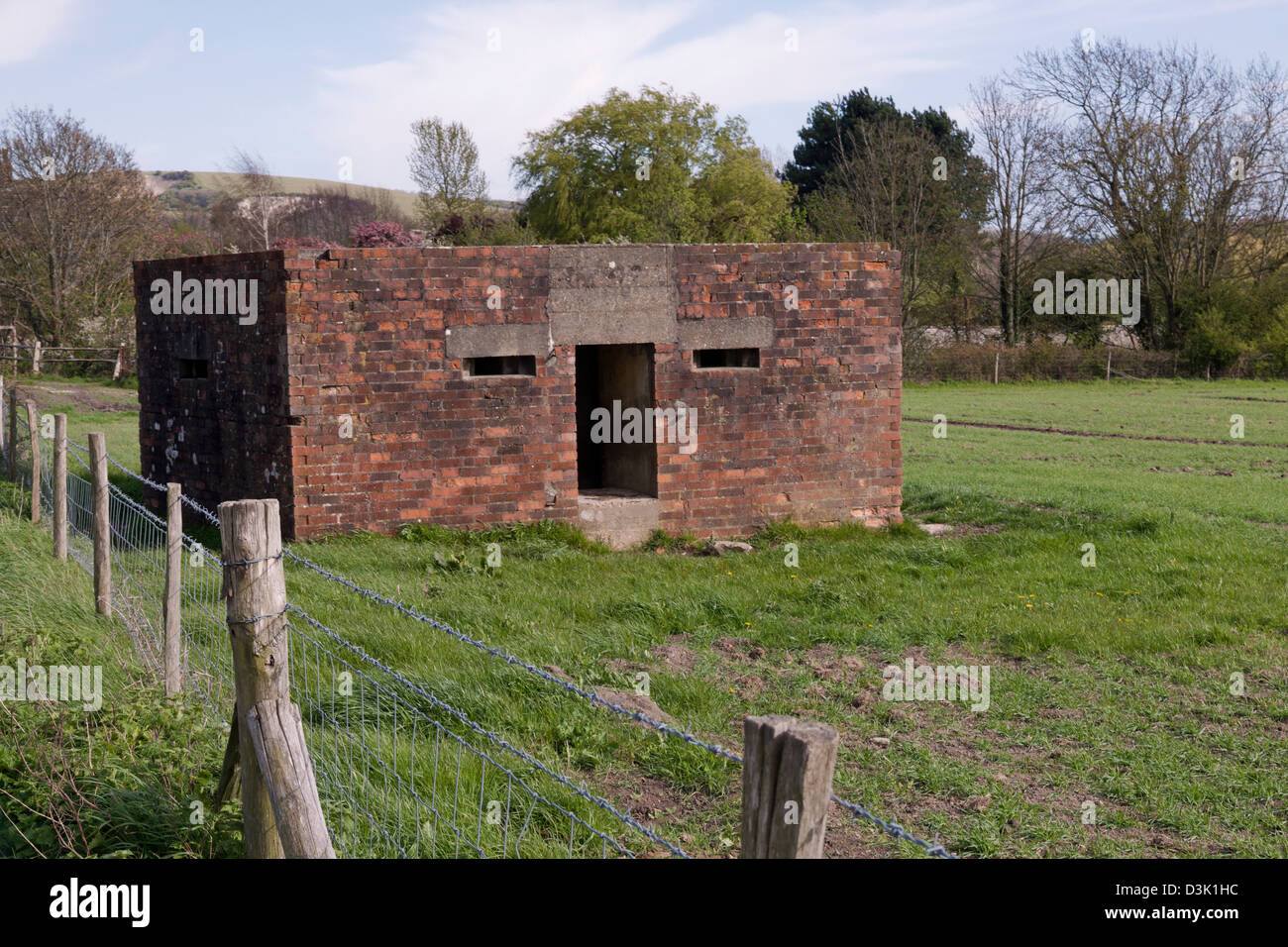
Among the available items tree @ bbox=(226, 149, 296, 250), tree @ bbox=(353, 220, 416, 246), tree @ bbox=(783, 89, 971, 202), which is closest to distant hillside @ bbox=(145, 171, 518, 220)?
tree @ bbox=(226, 149, 296, 250)

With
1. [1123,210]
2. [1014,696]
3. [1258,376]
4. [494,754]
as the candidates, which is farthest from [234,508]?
[1123,210]

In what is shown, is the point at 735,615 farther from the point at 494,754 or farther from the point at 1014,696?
the point at 494,754

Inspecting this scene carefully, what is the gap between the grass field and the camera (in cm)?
535

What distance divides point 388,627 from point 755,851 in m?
5.51

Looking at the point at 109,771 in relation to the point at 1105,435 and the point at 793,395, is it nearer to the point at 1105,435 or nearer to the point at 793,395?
the point at 793,395

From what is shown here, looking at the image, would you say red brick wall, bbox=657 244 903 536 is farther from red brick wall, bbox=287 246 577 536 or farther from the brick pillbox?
red brick wall, bbox=287 246 577 536

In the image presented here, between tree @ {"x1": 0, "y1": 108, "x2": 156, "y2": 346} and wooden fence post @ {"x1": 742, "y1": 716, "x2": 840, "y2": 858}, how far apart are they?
33989 mm

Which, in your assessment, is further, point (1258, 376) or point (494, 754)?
point (1258, 376)

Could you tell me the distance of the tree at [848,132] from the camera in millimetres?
44719

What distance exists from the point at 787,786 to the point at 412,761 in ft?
8.43

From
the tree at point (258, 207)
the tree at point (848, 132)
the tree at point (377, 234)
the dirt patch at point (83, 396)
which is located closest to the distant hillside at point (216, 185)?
the tree at point (258, 207)

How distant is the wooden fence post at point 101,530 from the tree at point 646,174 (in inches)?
1352

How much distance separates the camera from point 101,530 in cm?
662

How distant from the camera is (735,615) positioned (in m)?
8.57
